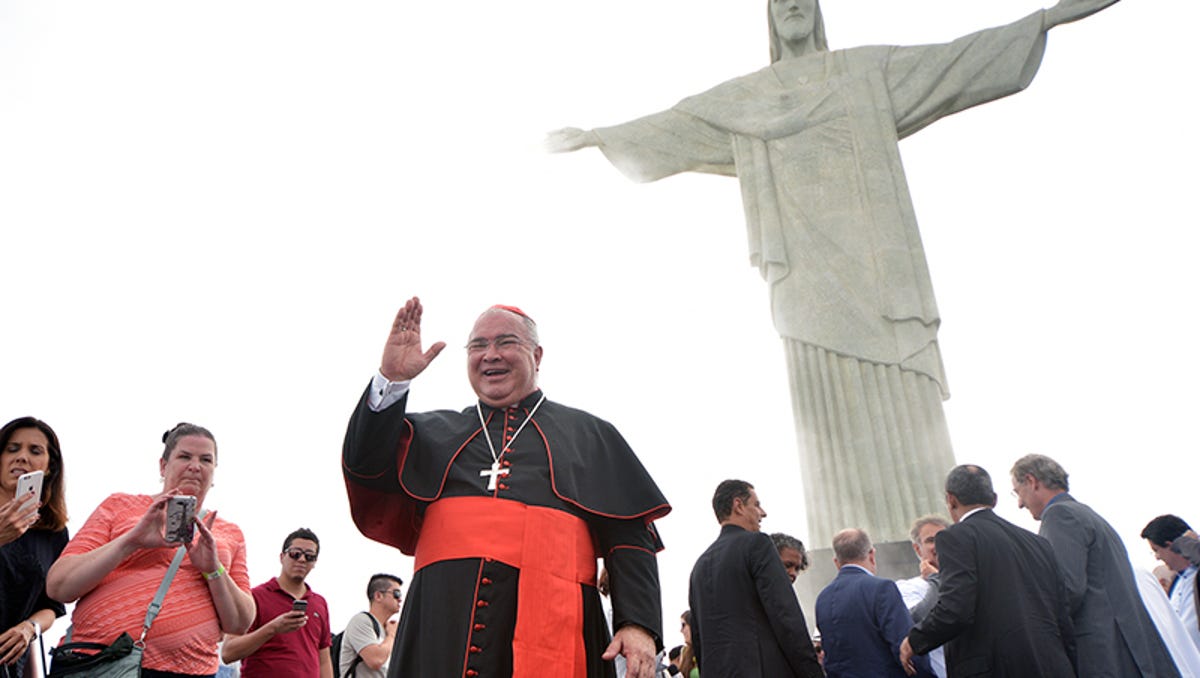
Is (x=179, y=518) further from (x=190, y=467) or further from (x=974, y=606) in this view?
(x=974, y=606)

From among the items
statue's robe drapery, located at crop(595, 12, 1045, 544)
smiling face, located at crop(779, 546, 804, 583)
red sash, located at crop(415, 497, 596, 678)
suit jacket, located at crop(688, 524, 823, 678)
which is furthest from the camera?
statue's robe drapery, located at crop(595, 12, 1045, 544)

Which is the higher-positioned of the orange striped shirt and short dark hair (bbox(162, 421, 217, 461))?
short dark hair (bbox(162, 421, 217, 461))

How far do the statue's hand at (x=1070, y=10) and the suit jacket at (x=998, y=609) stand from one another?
5468 millimetres

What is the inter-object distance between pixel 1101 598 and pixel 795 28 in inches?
246

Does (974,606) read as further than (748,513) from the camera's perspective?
No

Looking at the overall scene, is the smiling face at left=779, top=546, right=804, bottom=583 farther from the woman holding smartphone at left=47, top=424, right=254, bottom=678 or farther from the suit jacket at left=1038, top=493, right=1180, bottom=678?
the woman holding smartphone at left=47, top=424, right=254, bottom=678

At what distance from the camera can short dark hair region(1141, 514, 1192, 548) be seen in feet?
15.2

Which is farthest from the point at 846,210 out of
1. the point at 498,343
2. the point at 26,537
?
the point at 26,537

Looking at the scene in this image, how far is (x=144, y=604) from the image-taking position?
111 inches

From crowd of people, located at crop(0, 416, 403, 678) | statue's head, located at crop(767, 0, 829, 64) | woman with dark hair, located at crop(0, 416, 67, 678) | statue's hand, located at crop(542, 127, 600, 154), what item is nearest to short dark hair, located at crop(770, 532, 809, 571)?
crowd of people, located at crop(0, 416, 403, 678)

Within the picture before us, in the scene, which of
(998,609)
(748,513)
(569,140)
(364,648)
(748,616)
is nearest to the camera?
(998,609)

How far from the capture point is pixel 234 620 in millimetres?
3002

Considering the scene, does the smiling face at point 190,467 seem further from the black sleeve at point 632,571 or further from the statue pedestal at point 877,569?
the statue pedestal at point 877,569

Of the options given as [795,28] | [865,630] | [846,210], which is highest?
[795,28]
